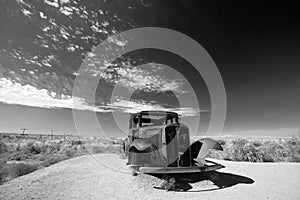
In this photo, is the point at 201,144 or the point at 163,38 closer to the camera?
the point at 201,144

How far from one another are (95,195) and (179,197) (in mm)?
2375

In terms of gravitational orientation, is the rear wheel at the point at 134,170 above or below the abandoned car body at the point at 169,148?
below

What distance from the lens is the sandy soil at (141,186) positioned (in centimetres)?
433

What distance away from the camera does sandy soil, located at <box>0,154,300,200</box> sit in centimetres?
433

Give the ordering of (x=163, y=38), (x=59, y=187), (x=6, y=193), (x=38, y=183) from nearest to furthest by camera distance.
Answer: (x=6, y=193), (x=59, y=187), (x=38, y=183), (x=163, y=38)

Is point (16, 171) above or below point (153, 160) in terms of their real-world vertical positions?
below

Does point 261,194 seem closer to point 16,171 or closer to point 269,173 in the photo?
point 269,173

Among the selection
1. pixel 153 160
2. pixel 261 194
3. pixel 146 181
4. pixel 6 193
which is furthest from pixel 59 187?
pixel 261 194

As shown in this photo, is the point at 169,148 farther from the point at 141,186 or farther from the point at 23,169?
the point at 23,169

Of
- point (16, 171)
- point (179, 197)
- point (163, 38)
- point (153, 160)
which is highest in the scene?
point (163, 38)

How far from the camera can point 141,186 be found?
5105mm

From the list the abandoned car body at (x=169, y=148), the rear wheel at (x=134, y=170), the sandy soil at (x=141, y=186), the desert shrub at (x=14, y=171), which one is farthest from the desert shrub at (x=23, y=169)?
the abandoned car body at (x=169, y=148)

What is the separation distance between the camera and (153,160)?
6.02 m

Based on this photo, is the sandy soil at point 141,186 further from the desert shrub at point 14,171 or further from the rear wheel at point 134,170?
the desert shrub at point 14,171
